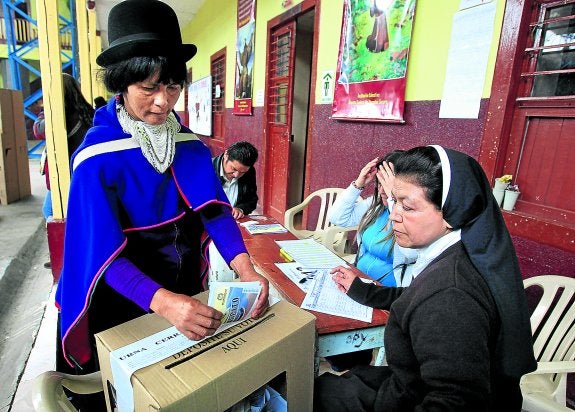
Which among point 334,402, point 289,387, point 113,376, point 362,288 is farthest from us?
point 362,288

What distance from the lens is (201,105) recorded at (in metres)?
7.99

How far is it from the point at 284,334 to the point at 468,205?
0.58m

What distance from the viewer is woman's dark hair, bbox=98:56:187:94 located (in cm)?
94

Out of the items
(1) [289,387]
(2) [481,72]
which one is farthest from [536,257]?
(1) [289,387]

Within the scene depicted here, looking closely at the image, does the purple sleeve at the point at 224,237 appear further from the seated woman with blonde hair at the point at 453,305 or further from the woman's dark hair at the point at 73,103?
the woman's dark hair at the point at 73,103

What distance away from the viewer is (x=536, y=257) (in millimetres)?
1769

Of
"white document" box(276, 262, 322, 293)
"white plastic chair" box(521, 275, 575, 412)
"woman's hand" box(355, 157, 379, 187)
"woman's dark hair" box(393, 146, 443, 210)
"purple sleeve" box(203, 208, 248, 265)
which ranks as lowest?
"white plastic chair" box(521, 275, 575, 412)

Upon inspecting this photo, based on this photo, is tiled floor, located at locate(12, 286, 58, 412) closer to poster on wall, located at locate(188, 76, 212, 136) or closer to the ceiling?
poster on wall, located at locate(188, 76, 212, 136)

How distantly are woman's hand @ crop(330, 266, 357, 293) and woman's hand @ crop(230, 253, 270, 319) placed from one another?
16.4 inches

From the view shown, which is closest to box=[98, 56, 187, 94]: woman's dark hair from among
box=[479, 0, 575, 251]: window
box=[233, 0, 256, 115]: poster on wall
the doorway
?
box=[479, 0, 575, 251]: window

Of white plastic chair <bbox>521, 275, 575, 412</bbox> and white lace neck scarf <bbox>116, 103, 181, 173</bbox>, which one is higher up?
white lace neck scarf <bbox>116, 103, 181, 173</bbox>

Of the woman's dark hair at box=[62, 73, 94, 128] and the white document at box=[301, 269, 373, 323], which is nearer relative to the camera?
the white document at box=[301, 269, 373, 323]

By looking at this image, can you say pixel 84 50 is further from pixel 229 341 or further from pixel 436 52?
pixel 229 341

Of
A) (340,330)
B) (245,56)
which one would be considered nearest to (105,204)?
(340,330)
